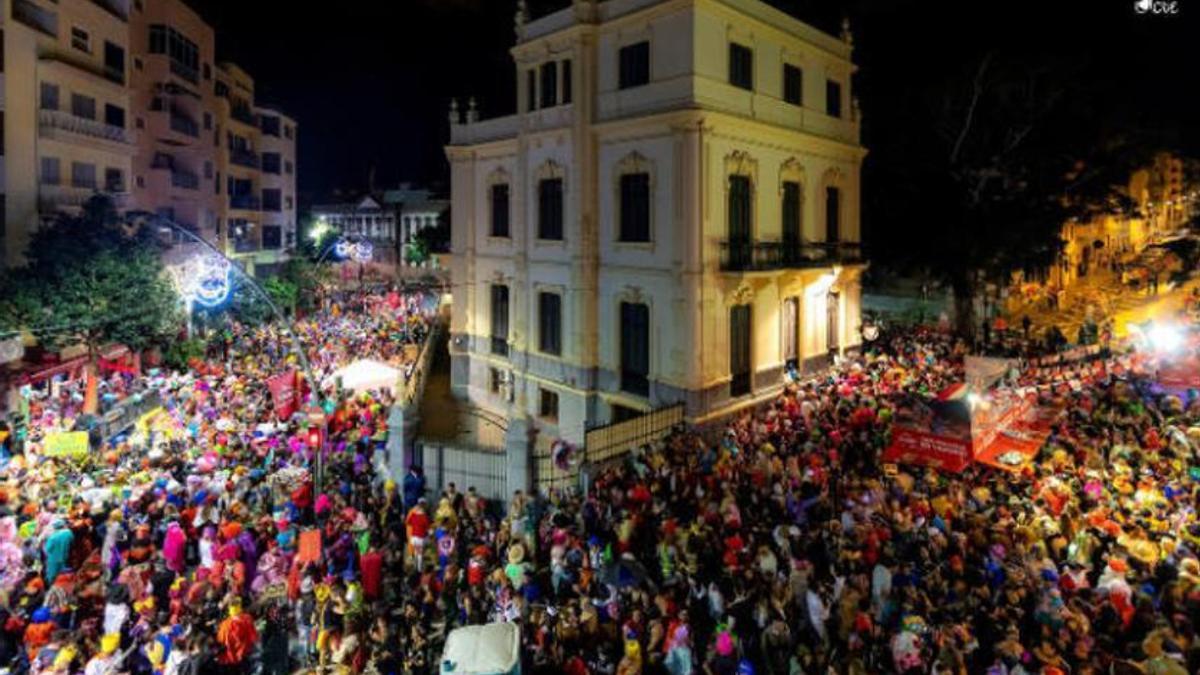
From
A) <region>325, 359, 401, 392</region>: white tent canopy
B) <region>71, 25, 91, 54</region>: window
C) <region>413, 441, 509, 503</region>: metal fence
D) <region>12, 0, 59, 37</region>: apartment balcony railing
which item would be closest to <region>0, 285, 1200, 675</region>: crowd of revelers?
<region>413, 441, 509, 503</region>: metal fence

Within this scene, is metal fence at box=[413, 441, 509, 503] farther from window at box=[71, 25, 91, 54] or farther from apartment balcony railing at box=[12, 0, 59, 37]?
window at box=[71, 25, 91, 54]

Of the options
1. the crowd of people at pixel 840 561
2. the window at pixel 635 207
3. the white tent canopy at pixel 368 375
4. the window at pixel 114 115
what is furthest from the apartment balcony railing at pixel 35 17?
the crowd of people at pixel 840 561

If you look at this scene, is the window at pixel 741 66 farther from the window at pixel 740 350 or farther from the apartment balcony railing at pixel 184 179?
the apartment balcony railing at pixel 184 179

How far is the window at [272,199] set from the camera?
62594 millimetres

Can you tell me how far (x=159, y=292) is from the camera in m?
31.8

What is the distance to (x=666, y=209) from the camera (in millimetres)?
22328

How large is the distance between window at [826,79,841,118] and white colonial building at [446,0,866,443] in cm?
7

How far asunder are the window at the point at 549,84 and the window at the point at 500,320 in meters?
6.97

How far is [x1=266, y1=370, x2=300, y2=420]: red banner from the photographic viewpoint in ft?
74.0

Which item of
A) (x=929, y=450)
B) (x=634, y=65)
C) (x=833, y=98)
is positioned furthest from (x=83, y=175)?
(x=929, y=450)

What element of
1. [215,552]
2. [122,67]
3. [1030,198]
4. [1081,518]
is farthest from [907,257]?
[122,67]

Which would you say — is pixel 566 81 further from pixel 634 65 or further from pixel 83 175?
pixel 83 175

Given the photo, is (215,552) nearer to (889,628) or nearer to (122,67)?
(889,628)

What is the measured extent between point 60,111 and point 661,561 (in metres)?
32.8
